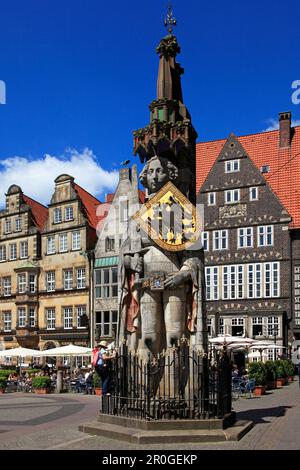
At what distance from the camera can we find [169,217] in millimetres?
11500

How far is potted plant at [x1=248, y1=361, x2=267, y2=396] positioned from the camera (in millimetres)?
20411

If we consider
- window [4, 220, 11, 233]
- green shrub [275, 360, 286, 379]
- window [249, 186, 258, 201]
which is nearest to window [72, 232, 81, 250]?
window [4, 220, 11, 233]

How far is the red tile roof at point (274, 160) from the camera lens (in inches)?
1495

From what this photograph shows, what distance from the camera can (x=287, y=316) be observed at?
3550 cm

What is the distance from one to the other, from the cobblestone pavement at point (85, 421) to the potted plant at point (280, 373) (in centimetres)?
587

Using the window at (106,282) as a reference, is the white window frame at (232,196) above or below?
above

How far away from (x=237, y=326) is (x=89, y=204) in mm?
13282

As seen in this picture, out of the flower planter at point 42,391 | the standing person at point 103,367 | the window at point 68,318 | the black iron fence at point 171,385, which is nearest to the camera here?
the black iron fence at point 171,385

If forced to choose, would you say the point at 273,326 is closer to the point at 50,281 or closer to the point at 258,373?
the point at 258,373

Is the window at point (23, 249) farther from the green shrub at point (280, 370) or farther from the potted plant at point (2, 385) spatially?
the green shrub at point (280, 370)

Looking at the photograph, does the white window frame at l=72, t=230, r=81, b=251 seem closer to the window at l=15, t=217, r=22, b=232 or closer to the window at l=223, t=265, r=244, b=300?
the window at l=15, t=217, r=22, b=232

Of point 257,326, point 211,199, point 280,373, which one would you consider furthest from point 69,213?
point 280,373

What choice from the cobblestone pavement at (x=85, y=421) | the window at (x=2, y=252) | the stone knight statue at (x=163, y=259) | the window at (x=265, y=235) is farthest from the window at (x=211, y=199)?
the stone knight statue at (x=163, y=259)
